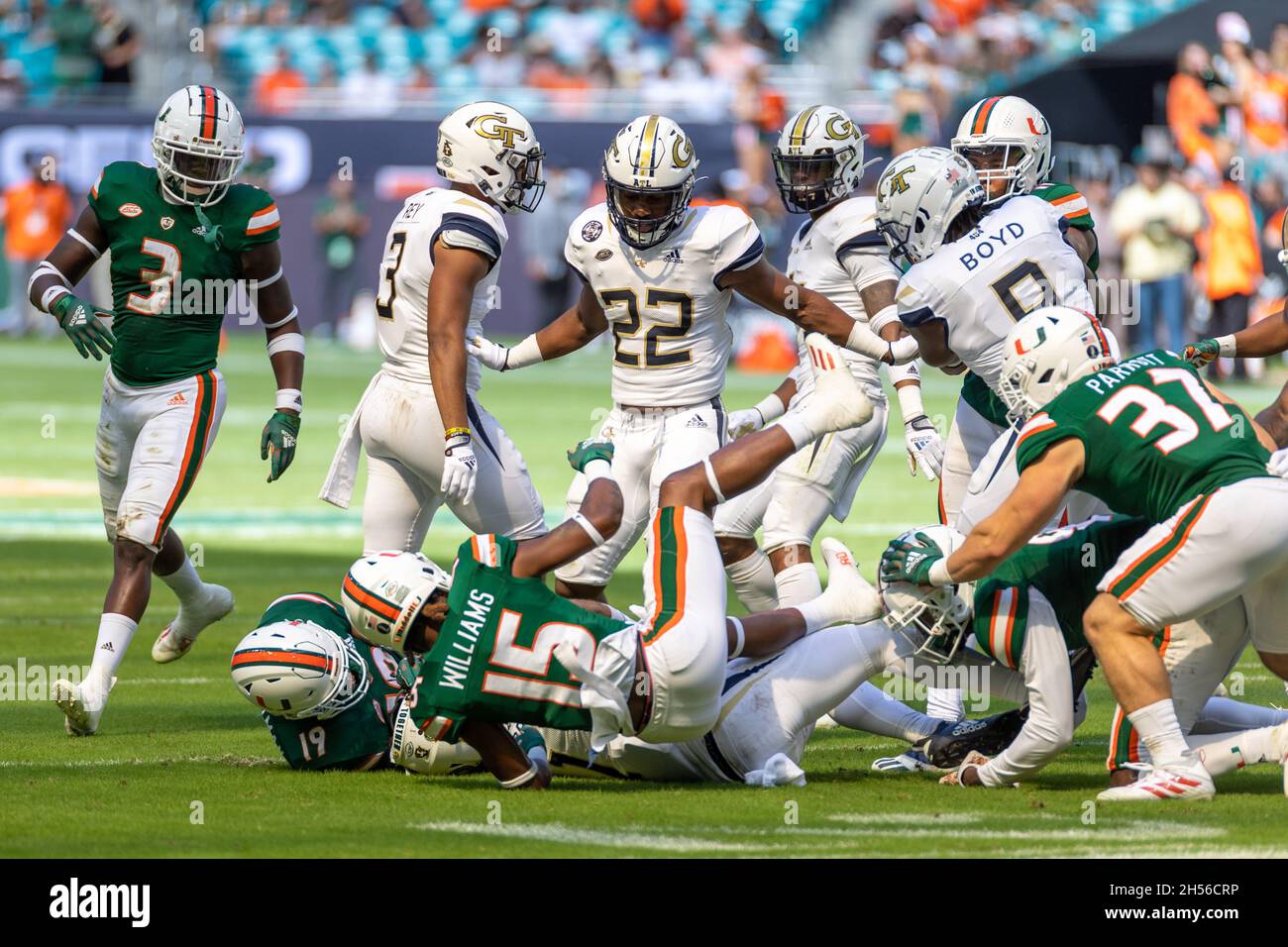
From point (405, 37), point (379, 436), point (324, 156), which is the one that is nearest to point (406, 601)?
point (379, 436)

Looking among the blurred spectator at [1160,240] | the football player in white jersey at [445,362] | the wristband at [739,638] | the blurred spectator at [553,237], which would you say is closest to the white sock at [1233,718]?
the wristband at [739,638]

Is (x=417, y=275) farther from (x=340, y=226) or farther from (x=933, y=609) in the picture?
(x=340, y=226)

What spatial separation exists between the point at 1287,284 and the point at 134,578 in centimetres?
1768

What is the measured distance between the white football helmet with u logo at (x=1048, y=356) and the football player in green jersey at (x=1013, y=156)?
1.82 meters

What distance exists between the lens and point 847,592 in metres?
6.28

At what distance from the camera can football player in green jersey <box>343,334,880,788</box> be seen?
576cm

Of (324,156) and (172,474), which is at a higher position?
(324,156)

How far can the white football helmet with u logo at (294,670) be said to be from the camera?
6.10m

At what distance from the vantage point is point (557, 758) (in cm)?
645

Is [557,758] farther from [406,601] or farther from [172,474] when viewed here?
[172,474]

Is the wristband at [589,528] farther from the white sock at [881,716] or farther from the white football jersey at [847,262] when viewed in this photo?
the white football jersey at [847,262]

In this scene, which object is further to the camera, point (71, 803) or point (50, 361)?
point (50, 361)

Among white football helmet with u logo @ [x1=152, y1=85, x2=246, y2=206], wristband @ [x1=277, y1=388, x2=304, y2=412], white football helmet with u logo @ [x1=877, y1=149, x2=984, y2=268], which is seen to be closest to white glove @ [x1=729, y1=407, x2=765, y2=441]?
white football helmet with u logo @ [x1=877, y1=149, x2=984, y2=268]

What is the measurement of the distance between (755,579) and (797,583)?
0.29 metres
